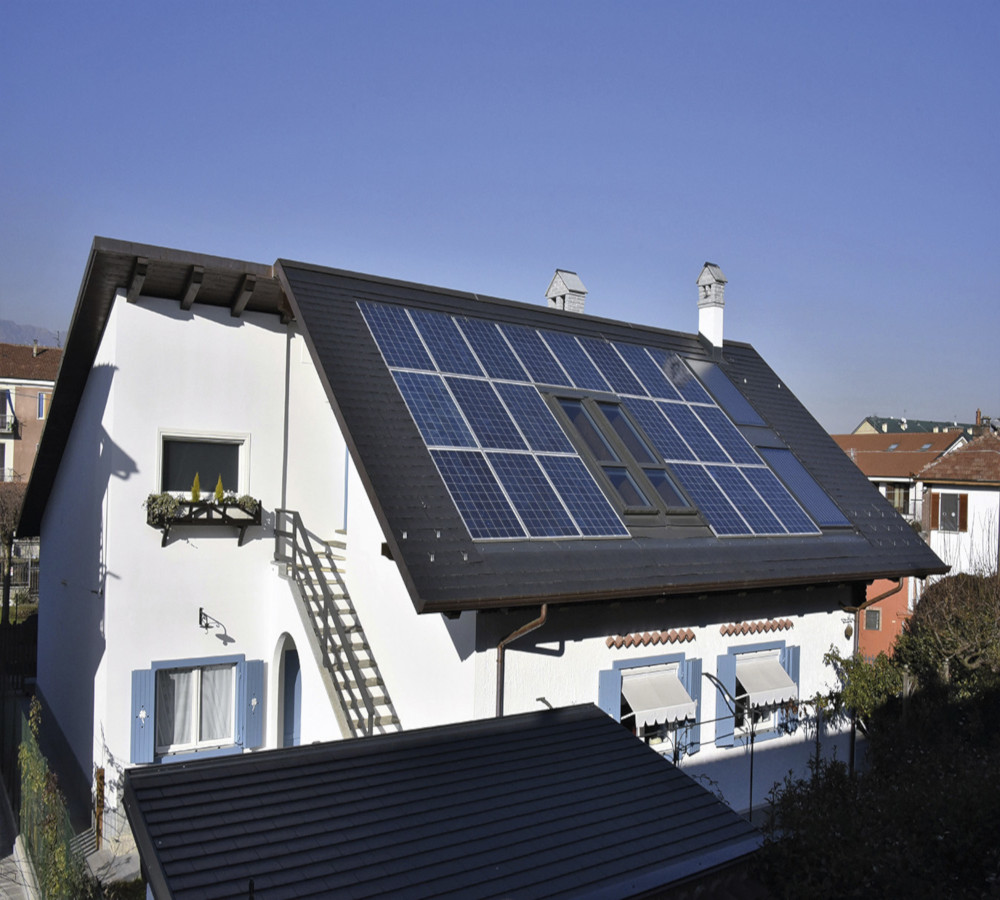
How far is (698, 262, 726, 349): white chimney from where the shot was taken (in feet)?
63.9

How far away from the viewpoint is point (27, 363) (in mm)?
57875

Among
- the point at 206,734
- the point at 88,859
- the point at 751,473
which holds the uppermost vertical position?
the point at 751,473

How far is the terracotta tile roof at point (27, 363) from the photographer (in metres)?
56.1

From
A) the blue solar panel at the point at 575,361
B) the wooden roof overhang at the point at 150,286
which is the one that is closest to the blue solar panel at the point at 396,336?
the wooden roof overhang at the point at 150,286

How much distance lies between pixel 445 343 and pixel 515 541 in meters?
4.31

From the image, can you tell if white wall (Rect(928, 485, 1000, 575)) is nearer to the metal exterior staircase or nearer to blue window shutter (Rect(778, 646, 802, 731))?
blue window shutter (Rect(778, 646, 802, 731))

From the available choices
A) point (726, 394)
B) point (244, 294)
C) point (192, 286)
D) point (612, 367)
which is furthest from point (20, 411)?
point (726, 394)

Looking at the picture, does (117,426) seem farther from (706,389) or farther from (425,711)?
(706,389)

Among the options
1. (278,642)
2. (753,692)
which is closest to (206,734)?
(278,642)

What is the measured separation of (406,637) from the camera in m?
12.2

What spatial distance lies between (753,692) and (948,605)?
45.4 ft

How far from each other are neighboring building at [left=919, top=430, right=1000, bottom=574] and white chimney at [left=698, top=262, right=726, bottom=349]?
64.9ft

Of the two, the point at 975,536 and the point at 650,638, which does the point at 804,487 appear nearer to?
the point at 650,638

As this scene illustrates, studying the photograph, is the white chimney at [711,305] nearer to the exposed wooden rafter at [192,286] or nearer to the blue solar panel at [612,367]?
the blue solar panel at [612,367]
